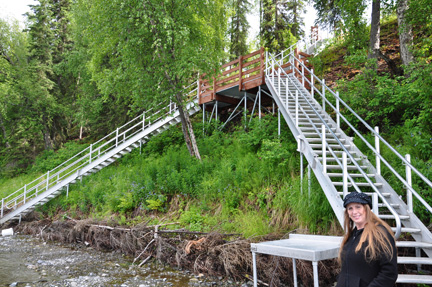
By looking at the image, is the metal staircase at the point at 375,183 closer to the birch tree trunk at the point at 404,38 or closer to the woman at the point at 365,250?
the woman at the point at 365,250

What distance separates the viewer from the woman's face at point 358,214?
255 centimetres

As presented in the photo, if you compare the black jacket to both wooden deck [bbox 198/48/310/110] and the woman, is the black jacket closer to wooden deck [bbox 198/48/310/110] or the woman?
the woman

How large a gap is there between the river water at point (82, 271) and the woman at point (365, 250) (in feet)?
14.6

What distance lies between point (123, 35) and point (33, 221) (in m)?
10.2

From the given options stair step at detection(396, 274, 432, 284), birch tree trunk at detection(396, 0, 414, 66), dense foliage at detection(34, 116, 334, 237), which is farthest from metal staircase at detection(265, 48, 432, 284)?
birch tree trunk at detection(396, 0, 414, 66)

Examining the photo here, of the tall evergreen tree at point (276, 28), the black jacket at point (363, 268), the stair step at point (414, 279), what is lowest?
the stair step at point (414, 279)

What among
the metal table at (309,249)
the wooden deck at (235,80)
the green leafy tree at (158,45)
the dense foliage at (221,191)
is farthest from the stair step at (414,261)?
the wooden deck at (235,80)

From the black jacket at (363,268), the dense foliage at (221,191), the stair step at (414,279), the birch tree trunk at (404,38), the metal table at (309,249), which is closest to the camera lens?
the black jacket at (363,268)

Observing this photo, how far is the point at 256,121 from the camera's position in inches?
490

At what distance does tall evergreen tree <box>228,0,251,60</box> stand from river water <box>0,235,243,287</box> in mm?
20294

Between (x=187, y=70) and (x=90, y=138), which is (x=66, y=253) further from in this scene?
(x=90, y=138)

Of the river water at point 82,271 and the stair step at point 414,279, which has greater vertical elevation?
the stair step at point 414,279

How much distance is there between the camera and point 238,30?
86.2 feet

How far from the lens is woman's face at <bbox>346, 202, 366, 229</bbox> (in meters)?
2.55
